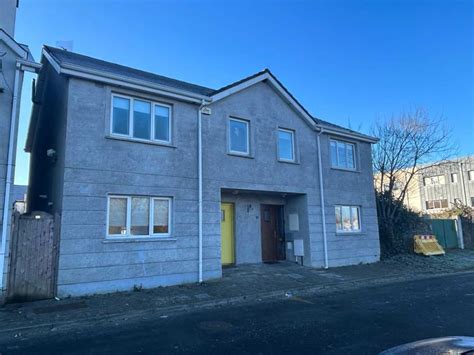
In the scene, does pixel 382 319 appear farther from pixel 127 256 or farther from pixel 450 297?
pixel 127 256

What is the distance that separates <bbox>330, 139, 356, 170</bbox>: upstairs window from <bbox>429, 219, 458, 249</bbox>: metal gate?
26.1 feet

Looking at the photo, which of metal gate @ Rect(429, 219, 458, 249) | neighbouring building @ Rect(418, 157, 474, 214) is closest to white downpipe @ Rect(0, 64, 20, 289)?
metal gate @ Rect(429, 219, 458, 249)

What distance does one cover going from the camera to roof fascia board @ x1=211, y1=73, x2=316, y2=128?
12699 mm

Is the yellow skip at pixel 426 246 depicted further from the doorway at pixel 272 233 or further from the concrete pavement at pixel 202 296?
the doorway at pixel 272 233

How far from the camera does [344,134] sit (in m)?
16.2

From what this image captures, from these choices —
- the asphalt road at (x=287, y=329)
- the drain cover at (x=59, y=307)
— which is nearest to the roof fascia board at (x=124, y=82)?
the drain cover at (x=59, y=307)

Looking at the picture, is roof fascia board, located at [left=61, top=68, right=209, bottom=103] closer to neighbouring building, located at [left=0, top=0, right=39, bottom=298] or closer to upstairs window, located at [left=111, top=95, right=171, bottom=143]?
upstairs window, located at [left=111, top=95, right=171, bottom=143]

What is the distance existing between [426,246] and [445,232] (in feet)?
15.5

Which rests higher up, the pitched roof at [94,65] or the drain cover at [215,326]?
the pitched roof at [94,65]

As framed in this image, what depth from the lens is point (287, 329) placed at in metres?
6.53

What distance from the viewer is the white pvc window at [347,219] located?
15547 millimetres

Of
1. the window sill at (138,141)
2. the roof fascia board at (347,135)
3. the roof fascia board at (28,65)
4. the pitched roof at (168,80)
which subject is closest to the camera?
the roof fascia board at (28,65)

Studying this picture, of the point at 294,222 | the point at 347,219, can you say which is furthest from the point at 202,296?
the point at 347,219

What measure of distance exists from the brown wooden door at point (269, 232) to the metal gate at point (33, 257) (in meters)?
7.99
